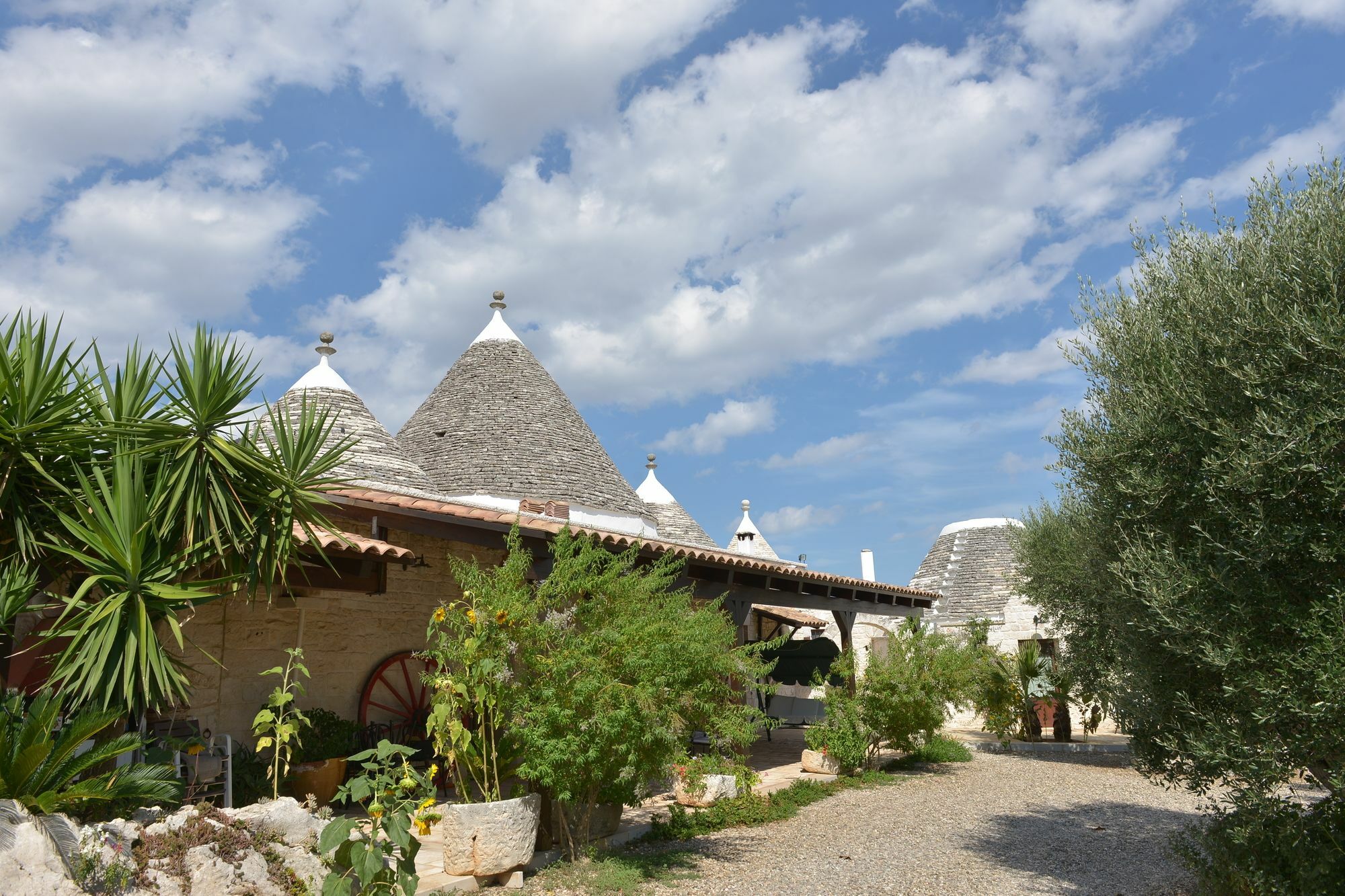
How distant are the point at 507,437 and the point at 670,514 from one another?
26.4ft

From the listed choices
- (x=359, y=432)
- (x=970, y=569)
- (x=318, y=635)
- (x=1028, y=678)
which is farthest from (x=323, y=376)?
(x=970, y=569)

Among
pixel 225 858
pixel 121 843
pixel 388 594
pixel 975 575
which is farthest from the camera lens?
pixel 975 575

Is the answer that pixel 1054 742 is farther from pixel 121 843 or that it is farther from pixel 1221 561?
pixel 121 843

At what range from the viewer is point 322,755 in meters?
8.12

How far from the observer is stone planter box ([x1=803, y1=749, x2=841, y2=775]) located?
11141 millimetres

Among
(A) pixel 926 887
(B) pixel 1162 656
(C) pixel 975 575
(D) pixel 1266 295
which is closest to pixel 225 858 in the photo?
(A) pixel 926 887

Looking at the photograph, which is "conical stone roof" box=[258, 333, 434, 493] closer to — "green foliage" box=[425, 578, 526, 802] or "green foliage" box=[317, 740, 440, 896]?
"green foliage" box=[425, 578, 526, 802]

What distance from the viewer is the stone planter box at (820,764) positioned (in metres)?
11.1

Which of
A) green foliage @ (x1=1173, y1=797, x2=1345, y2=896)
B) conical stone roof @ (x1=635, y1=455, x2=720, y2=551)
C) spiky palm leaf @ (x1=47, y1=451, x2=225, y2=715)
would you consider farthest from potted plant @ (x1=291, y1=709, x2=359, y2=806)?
conical stone roof @ (x1=635, y1=455, x2=720, y2=551)

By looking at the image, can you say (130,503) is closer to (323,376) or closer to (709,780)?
(709,780)

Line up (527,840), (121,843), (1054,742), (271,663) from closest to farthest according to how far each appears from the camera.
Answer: (121,843) < (527,840) < (271,663) < (1054,742)

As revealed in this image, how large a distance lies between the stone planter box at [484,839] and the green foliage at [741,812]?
1.95m

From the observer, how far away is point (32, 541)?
5.16m

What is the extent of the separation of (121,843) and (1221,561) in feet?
18.5
